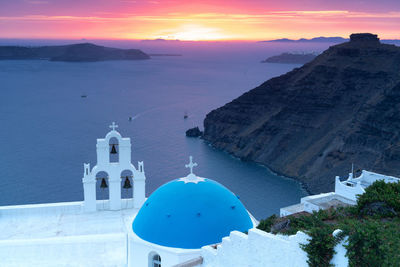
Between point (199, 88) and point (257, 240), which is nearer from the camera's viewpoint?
point (257, 240)

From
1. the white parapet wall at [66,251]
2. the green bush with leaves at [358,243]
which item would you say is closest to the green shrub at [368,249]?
the green bush with leaves at [358,243]

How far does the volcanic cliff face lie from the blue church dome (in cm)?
3819

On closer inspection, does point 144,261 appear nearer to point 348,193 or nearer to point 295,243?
point 295,243

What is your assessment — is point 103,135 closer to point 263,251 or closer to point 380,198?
point 380,198

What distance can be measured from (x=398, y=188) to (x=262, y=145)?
53.1 m

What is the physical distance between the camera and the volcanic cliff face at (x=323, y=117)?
182 ft

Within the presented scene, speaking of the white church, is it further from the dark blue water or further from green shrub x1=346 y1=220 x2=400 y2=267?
the dark blue water

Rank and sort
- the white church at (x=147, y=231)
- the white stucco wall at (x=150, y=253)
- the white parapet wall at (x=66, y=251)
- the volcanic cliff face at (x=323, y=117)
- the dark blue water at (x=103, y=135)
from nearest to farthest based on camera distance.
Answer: the white church at (x=147, y=231) → the white stucco wall at (x=150, y=253) → the white parapet wall at (x=66, y=251) → the dark blue water at (x=103, y=135) → the volcanic cliff face at (x=323, y=117)

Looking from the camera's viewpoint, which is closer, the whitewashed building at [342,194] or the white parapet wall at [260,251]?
the white parapet wall at [260,251]

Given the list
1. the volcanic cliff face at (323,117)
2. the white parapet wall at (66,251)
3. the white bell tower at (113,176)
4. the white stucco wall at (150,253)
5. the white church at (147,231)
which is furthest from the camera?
the volcanic cliff face at (323,117)

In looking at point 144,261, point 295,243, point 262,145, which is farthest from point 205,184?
point 262,145

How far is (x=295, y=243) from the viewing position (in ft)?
30.1

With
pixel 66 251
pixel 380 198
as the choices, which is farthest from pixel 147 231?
pixel 380 198

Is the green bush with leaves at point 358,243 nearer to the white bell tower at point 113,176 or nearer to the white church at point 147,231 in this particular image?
the white church at point 147,231
